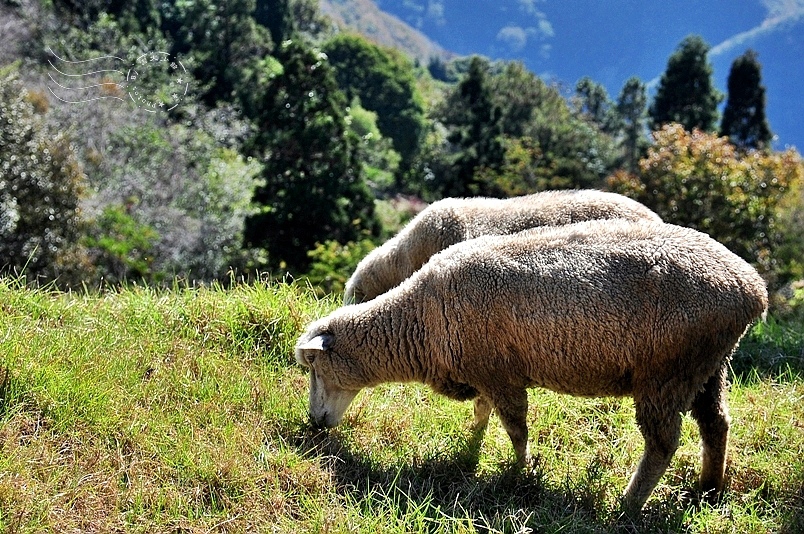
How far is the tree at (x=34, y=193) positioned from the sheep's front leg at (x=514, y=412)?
8.81m

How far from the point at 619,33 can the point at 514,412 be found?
115331mm

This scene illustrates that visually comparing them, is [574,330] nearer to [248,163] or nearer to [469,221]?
[469,221]

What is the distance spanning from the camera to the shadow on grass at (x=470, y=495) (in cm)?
352

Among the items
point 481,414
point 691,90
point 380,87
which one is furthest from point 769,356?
point 380,87

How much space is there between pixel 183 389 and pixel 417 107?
3601 centimetres

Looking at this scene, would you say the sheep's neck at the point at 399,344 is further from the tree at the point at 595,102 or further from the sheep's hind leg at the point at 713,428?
the tree at the point at 595,102

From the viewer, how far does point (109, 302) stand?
547 centimetres

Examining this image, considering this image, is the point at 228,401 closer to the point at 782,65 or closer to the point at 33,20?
the point at 33,20

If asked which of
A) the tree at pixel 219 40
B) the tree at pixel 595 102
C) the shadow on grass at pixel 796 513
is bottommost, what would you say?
the shadow on grass at pixel 796 513

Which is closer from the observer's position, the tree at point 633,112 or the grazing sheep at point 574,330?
the grazing sheep at point 574,330

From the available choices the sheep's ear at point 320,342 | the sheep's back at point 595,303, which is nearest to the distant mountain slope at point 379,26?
the sheep's ear at point 320,342


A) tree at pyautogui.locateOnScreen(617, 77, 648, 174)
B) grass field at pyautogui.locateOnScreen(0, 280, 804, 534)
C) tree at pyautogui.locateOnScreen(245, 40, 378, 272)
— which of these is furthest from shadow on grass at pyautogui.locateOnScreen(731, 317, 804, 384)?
tree at pyautogui.locateOnScreen(617, 77, 648, 174)

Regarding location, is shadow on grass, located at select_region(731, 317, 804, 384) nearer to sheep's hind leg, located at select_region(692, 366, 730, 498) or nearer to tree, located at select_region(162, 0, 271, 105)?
sheep's hind leg, located at select_region(692, 366, 730, 498)

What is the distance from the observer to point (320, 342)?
436cm
